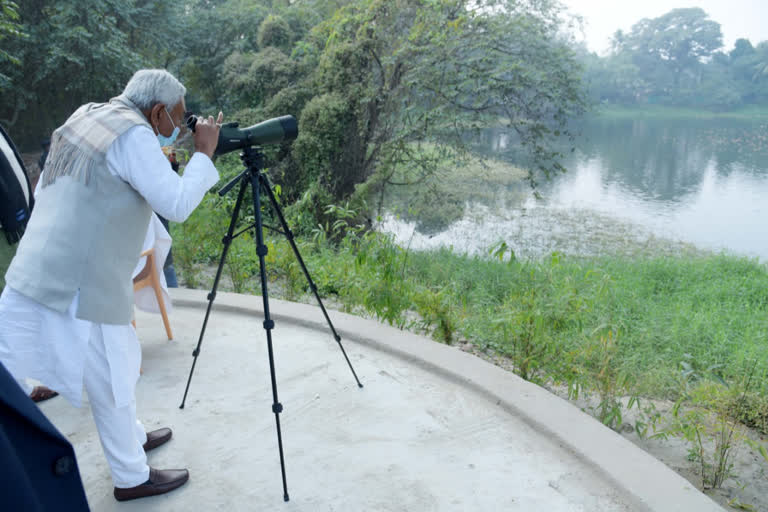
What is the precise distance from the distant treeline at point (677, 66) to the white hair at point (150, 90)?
25.2 m

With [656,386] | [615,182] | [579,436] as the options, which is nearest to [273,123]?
[579,436]

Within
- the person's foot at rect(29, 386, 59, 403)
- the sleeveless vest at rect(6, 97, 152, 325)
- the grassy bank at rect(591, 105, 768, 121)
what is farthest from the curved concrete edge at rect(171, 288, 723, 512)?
the grassy bank at rect(591, 105, 768, 121)

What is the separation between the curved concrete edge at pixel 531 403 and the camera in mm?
1958

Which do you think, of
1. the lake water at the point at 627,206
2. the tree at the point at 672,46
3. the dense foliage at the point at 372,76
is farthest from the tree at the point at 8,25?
the tree at the point at 672,46

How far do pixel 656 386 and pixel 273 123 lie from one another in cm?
276

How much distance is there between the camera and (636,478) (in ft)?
6.63

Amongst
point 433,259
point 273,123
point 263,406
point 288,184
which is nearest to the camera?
point 273,123

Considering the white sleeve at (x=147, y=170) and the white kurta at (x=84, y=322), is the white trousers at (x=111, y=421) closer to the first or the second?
the white kurta at (x=84, y=322)

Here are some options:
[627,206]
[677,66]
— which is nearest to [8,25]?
[627,206]

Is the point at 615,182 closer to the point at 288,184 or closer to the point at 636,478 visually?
the point at 288,184

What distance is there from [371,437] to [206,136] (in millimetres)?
1415

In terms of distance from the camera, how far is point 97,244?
168cm

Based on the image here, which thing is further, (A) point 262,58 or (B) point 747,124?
(B) point 747,124

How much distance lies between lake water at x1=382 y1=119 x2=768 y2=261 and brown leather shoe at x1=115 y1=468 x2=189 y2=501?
5331mm
